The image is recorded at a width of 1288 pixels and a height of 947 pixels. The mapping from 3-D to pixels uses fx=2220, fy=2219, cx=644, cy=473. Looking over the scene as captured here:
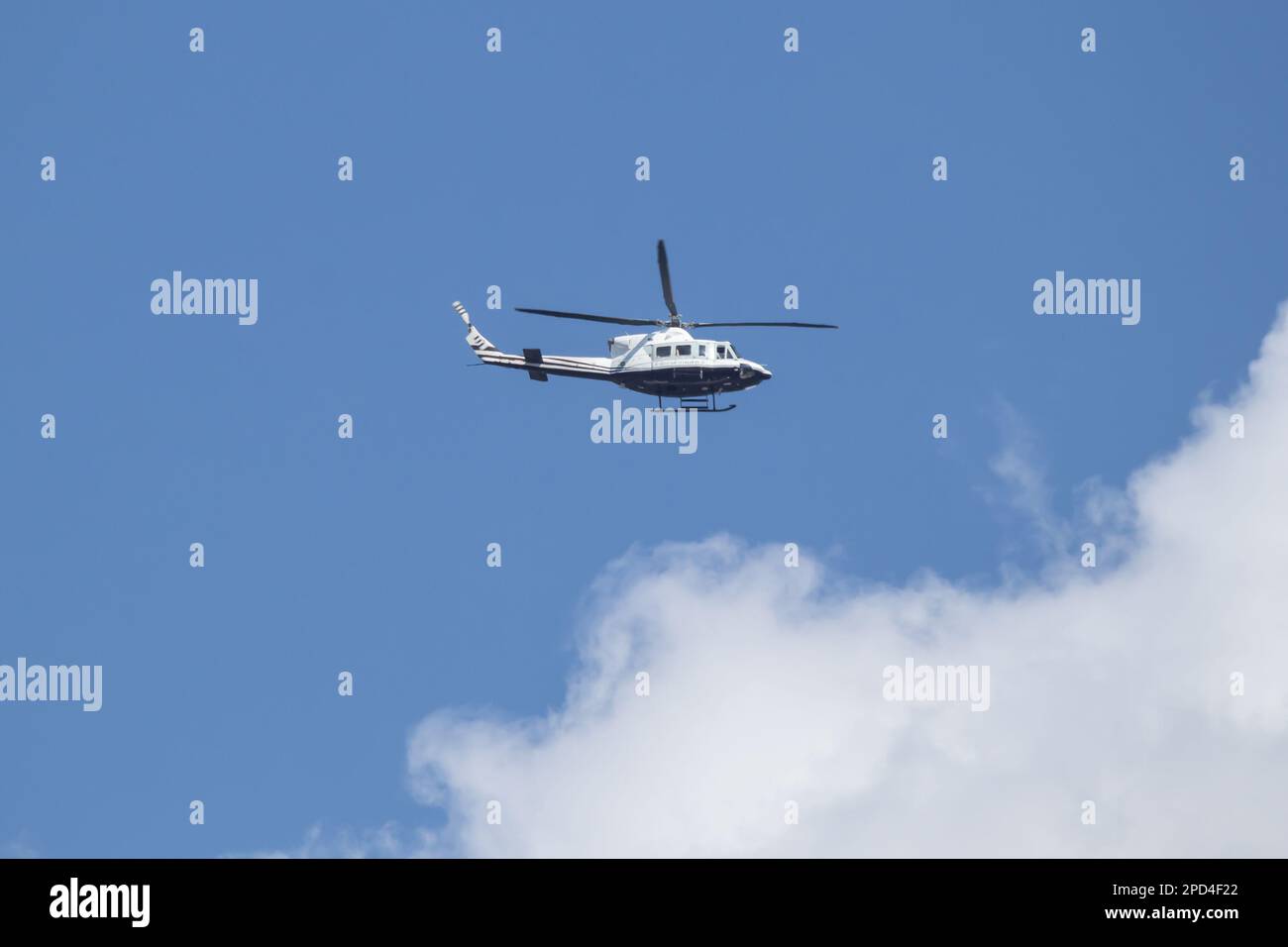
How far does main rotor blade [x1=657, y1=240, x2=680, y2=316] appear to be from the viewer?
8369 centimetres

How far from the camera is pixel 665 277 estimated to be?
8638 cm

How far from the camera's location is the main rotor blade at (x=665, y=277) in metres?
83.7
